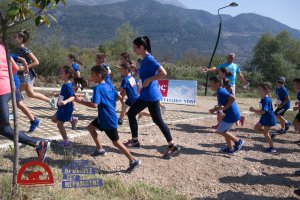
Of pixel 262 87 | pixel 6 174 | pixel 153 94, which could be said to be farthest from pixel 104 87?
pixel 262 87

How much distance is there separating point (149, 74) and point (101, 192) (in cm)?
200

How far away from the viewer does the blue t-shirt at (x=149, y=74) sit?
4840 millimetres

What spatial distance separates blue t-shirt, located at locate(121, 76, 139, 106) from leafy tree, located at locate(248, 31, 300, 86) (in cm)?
2951

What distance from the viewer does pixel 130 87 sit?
656 cm

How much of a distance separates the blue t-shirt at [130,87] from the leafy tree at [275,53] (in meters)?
29.5

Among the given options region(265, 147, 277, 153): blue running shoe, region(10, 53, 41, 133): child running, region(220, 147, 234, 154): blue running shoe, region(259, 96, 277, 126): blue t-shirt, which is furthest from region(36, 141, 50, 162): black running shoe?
region(265, 147, 277, 153): blue running shoe

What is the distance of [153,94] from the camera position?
500cm

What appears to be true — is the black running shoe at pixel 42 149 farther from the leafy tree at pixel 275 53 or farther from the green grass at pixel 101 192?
the leafy tree at pixel 275 53

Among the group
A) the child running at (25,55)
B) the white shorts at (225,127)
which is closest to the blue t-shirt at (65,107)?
the child running at (25,55)

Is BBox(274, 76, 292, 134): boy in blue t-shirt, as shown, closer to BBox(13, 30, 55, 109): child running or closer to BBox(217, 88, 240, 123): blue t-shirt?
BBox(217, 88, 240, 123): blue t-shirt

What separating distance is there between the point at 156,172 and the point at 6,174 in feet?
6.51

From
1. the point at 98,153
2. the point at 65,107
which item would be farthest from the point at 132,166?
the point at 65,107

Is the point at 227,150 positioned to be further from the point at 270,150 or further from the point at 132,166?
the point at 132,166

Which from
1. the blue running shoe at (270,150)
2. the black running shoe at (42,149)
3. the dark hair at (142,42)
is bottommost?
the blue running shoe at (270,150)
